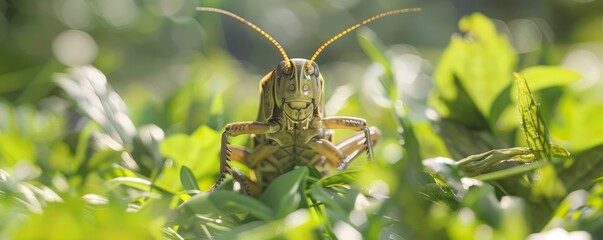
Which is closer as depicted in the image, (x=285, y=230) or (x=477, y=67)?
(x=285, y=230)

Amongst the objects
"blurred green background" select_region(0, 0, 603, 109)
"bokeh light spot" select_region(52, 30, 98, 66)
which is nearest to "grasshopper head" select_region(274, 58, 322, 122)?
"blurred green background" select_region(0, 0, 603, 109)

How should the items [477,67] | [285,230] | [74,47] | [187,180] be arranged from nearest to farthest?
[285,230] < [187,180] < [477,67] < [74,47]

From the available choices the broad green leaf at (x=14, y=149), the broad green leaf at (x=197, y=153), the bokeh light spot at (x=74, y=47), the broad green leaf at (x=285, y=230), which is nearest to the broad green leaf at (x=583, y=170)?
the broad green leaf at (x=285, y=230)

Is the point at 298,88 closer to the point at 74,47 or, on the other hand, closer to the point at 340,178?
the point at 340,178

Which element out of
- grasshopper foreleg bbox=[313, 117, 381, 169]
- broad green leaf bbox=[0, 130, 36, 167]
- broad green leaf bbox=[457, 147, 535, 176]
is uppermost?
broad green leaf bbox=[0, 130, 36, 167]

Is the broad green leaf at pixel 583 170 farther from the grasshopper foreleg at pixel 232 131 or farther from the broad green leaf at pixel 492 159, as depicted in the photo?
the grasshopper foreleg at pixel 232 131

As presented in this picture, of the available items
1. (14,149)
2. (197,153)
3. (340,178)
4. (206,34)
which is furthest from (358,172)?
(206,34)

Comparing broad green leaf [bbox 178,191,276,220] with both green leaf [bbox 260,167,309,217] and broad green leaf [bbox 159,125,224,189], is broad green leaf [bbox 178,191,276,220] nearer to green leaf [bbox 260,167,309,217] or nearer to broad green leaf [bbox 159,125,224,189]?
green leaf [bbox 260,167,309,217]
